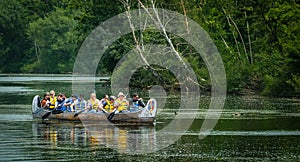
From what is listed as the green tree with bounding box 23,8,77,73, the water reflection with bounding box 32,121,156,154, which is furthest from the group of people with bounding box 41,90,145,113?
the green tree with bounding box 23,8,77,73

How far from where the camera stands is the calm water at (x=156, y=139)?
24766 millimetres

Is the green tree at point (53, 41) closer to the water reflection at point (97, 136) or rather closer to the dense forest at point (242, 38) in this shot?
the dense forest at point (242, 38)

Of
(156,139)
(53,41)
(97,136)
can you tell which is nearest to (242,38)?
(97,136)

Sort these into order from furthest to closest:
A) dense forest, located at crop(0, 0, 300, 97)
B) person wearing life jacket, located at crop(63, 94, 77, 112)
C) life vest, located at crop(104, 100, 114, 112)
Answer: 1. dense forest, located at crop(0, 0, 300, 97)
2. person wearing life jacket, located at crop(63, 94, 77, 112)
3. life vest, located at crop(104, 100, 114, 112)

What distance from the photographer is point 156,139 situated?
2909 centimetres

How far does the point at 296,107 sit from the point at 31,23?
77945 mm

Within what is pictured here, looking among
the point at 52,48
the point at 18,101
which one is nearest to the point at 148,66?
the point at 18,101

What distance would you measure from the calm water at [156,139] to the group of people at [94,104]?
109 cm

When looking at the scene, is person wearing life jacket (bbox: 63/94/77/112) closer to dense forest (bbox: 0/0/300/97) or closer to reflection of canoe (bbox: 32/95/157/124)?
reflection of canoe (bbox: 32/95/157/124)

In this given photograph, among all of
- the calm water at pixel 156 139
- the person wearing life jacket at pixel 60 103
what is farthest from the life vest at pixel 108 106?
the person wearing life jacket at pixel 60 103

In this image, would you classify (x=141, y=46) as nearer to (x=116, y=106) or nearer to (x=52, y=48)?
(x=116, y=106)

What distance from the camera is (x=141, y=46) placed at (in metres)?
61.8

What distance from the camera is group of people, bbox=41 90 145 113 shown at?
35.7 meters

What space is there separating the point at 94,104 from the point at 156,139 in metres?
7.66
